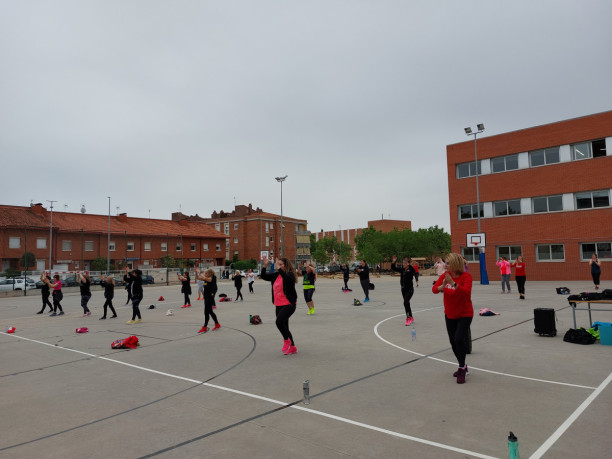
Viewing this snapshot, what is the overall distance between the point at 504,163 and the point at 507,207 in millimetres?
4058

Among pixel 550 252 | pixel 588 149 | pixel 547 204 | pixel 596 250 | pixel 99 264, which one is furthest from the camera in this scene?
pixel 99 264

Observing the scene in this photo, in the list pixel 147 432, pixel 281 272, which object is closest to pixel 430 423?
pixel 147 432

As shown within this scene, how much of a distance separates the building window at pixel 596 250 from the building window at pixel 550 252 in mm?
1401

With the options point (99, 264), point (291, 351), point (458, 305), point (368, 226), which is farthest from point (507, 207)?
point (368, 226)

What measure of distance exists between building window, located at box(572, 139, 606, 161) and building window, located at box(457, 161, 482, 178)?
756cm

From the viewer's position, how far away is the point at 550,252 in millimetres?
32875

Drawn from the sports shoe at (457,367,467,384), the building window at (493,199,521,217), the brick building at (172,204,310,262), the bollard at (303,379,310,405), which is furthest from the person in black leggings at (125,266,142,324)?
the brick building at (172,204,310,262)

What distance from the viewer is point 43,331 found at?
1305 cm

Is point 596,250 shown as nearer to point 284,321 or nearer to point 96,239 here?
point 284,321

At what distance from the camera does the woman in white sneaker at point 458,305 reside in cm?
610

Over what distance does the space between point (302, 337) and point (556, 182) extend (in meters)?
31.4

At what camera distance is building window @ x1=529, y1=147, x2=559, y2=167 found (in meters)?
33.1

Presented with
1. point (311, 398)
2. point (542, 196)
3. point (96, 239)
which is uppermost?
point (542, 196)

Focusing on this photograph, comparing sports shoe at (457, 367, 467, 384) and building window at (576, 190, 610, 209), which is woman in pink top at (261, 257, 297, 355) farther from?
building window at (576, 190, 610, 209)
